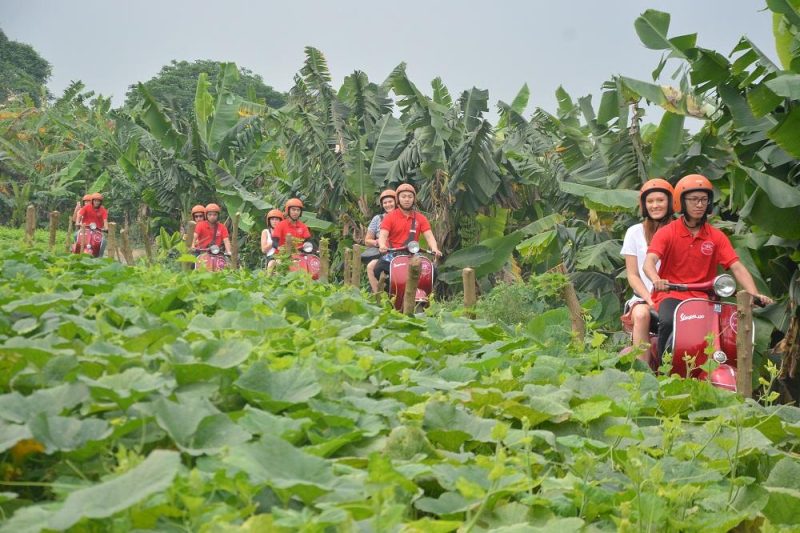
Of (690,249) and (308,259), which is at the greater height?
(690,249)

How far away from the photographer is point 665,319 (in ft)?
23.4

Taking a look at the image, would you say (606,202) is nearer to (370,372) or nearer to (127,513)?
(370,372)

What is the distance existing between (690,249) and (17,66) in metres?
56.0

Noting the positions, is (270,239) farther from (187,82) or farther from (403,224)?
(187,82)

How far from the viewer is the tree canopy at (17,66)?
53.4 meters

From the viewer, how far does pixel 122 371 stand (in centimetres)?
279

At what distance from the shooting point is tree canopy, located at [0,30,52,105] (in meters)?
53.4

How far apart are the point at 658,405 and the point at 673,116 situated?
8596 millimetres

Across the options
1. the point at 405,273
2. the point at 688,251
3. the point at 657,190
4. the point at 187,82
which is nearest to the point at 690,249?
the point at 688,251

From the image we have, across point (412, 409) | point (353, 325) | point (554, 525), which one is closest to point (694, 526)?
point (554, 525)

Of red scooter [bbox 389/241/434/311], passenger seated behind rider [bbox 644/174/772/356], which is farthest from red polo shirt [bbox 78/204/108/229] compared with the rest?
passenger seated behind rider [bbox 644/174/772/356]

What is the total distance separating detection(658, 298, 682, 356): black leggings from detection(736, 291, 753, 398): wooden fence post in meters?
0.97

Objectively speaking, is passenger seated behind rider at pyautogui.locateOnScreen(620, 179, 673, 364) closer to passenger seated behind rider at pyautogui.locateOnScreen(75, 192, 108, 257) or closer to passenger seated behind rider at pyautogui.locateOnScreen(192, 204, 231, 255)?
passenger seated behind rider at pyautogui.locateOnScreen(192, 204, 231, 255)

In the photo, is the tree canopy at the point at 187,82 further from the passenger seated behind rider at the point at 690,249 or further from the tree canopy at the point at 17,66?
the passenger seated behind rider at the point at 690,249
